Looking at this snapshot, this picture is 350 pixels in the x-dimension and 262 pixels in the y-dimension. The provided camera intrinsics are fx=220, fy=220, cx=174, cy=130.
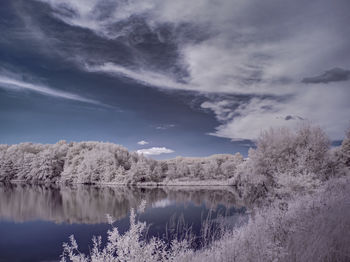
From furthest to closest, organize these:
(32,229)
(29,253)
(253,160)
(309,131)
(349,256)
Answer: (253,160)
(309,131)
(32,229)
(29,253)
(349,256)

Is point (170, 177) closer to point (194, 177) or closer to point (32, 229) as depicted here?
point (194, 177)

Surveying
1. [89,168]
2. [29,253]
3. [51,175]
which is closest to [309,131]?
[29,253]

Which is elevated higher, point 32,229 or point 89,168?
point 89,168

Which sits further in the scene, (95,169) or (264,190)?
(95,169)

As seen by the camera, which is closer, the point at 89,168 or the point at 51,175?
the point at 89,168

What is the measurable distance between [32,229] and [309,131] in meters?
24.8

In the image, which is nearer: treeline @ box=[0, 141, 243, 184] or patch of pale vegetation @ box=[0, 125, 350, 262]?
patch of pale vegetation @ box=[0, 125, 350, 262]

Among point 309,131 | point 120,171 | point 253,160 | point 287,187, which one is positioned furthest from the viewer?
point 120,171

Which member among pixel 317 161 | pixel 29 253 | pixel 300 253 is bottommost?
pixel 29 253

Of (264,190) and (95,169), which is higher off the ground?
(95,169)

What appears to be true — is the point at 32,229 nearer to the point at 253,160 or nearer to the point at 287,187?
the point at 287,187

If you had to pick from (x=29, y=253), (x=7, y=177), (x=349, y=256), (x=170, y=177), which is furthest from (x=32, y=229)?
(x=7, y=177)

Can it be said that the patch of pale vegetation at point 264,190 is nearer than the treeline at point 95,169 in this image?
Yes

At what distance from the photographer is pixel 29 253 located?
37.8 feet
